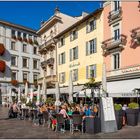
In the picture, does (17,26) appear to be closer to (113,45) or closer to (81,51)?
(81,51)

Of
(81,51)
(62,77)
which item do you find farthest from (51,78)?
(81,51)

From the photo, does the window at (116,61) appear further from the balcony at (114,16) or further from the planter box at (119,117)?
the planter box at (119,117)

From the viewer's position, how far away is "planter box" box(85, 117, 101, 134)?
14.0 meters

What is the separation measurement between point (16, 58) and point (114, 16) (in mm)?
34162

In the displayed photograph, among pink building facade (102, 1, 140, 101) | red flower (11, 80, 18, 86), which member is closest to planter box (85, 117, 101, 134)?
pink building facade (102, 1, 140, 101)

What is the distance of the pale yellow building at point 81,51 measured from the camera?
106 feet

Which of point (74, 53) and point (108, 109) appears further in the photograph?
point (74, 53)

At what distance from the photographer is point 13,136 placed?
43.3 feet

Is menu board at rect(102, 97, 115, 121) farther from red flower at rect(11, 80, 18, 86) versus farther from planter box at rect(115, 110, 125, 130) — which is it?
red flower at rect(11, 80, 18, 86)

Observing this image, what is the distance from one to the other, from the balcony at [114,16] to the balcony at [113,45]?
198 centimetres

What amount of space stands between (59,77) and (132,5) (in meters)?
18.0

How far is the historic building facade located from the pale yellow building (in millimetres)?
17961

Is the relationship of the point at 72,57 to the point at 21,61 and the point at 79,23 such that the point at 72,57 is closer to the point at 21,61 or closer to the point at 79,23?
the point at 79,23

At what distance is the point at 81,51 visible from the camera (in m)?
36.1
